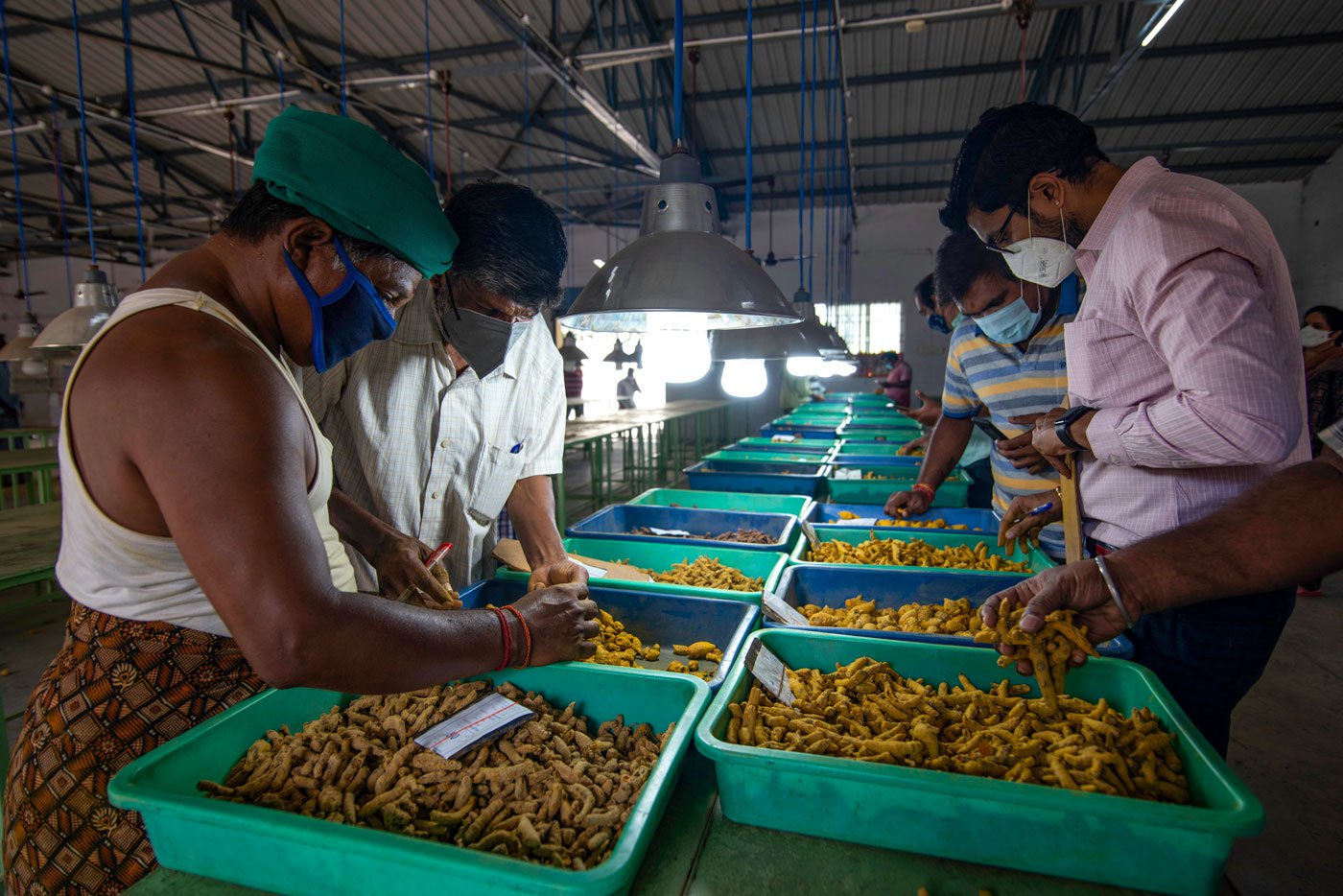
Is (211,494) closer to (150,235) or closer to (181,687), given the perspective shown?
(181,687)

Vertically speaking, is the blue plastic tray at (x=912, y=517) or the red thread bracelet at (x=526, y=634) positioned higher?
the red thread bracelet at (x=526, y=634)

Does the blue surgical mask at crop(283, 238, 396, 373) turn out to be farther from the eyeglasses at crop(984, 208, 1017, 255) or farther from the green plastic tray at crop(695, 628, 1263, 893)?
the eyeglasses at crop(984, 208, 1017, 255)

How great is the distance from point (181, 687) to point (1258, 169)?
17331 mm

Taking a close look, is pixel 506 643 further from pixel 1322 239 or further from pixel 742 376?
pixel 1322 239

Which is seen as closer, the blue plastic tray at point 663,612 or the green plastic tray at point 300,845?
the green plastic tray at point 300,845

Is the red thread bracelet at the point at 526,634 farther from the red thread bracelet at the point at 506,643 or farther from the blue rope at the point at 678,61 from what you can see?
the blue rope at the point at 678,61

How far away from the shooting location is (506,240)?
1.76 metres

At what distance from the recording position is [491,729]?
4.30 feet

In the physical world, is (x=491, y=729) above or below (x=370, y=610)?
below

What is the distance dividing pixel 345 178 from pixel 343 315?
0.23 metres

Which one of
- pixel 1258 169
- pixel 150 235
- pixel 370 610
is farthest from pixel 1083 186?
pixel 150 235

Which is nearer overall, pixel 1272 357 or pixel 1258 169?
pixel 1272 357

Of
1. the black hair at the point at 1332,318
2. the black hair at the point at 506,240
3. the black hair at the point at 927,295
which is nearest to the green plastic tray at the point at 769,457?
the black hair at the point at 927,295

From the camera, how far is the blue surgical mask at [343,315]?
114cm
